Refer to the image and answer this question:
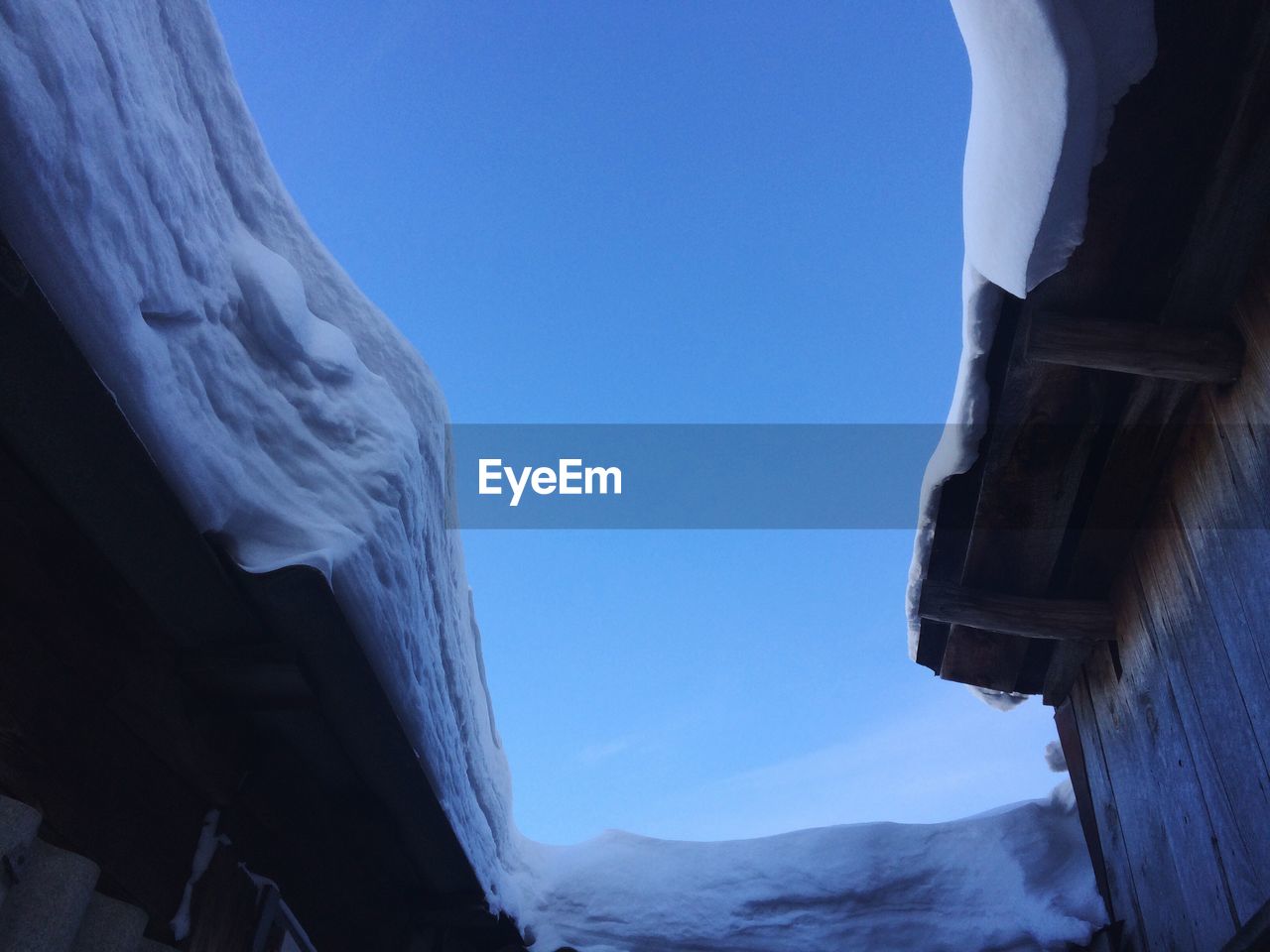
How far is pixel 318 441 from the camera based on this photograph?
265 centimetres

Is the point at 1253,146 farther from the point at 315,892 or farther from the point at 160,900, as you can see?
the point at 315,892

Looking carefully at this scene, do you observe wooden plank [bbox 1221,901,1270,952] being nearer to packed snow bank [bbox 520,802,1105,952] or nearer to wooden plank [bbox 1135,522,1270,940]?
wooden plank [bbox 1135,522,1270,940]

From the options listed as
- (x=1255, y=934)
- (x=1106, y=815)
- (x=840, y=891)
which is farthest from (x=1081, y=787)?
(x=1255, y=934)

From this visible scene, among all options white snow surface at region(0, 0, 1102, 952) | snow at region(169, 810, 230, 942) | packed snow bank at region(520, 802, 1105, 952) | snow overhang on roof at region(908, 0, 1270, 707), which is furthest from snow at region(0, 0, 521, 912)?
snow overhang on roof at region(908, 0, 1270, 707)

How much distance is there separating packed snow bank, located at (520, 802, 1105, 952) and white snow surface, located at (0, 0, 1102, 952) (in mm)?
10

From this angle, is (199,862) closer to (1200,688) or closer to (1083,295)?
(1083,295)

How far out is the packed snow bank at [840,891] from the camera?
4445 millimetres

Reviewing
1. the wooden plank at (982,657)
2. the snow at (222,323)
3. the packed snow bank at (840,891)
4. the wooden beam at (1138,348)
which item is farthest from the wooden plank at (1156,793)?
the snow at (222,323)

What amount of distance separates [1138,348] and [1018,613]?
1327 millimetres

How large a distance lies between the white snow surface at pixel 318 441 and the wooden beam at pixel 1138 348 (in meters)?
0.21

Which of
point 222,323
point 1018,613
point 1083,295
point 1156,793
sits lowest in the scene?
point 1156,793

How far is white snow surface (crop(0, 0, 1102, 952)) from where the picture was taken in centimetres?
168

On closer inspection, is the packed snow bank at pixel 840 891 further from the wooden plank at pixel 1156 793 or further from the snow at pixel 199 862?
the snow at pixel 199 862

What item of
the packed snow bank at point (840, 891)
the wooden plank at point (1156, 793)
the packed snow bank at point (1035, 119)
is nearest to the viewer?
the packed snow bank at point (1035, 119)
